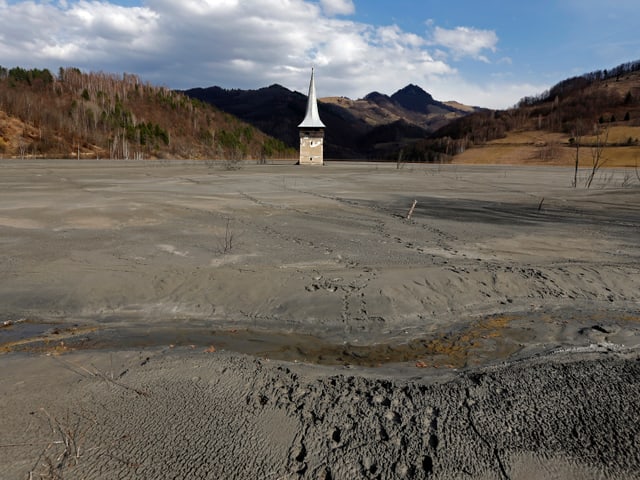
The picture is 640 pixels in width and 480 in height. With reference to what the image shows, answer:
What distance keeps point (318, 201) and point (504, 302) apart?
1334 cm

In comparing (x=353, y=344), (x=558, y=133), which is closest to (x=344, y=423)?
(x=353, y=344)

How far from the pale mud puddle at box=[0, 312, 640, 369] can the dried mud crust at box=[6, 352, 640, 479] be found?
0.72m

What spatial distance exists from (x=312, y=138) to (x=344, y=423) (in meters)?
60.7

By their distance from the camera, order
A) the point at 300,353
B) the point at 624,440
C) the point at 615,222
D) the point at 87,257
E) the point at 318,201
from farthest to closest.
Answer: the point at 318,201, the point at 615,222, the point at 87,257, the point at 300,353, the point at 624,440

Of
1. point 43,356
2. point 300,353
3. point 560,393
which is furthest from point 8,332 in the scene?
point 560,393

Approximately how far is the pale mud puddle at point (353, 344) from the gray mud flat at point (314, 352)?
4 cm

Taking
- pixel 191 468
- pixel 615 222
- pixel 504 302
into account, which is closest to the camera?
pixel 191 468

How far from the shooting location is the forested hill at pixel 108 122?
74.9m

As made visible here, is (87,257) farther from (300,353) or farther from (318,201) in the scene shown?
(318,201)

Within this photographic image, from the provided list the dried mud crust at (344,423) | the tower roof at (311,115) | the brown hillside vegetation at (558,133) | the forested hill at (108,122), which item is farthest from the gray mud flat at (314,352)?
the forested hill at (108,122)

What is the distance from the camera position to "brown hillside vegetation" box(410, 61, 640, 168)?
73875 mm

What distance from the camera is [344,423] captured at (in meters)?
3.93

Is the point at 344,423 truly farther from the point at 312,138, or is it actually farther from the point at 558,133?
the point at 558,133

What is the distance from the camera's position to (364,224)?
47.3 ft
